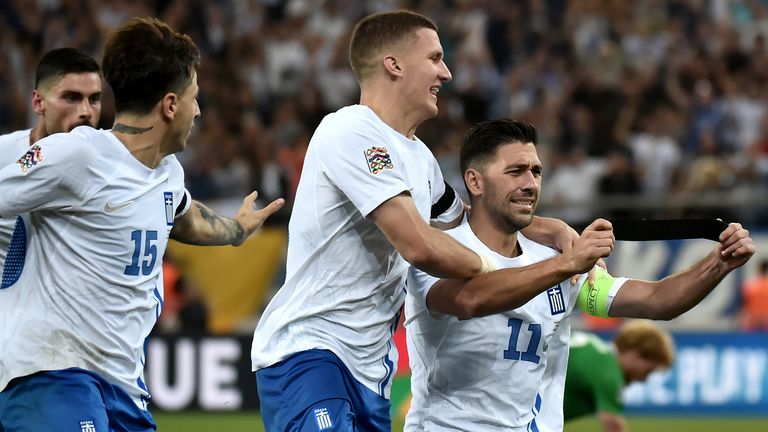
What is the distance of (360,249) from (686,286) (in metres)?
1.61

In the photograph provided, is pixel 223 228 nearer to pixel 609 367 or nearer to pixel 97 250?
pixel 97 250

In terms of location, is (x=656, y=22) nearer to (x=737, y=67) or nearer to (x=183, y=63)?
(x=737, y=67)

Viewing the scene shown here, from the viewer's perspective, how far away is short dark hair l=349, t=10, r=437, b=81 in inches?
221

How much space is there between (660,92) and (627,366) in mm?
9608

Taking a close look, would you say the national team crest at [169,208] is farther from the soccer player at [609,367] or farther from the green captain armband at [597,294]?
the soccer player at [609,367]

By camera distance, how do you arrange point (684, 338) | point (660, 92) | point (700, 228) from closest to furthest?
1. point (700, 228)
2. point (684, 338)
3. point (660, 92)

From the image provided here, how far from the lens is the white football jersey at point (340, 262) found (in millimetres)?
5352

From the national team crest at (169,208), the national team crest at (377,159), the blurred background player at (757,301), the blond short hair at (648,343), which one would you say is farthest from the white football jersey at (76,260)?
the blurred background player at (757,301)

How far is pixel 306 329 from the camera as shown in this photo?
5.38 metres

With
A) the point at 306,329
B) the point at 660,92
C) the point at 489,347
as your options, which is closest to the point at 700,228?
the point at 489,347

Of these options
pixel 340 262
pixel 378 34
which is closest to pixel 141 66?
pixel 378 34

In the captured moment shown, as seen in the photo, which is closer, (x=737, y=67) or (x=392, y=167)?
(x=392, y=167)

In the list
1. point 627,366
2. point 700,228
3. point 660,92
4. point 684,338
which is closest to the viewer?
point 700,228

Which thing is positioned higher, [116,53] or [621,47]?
[621,47]
